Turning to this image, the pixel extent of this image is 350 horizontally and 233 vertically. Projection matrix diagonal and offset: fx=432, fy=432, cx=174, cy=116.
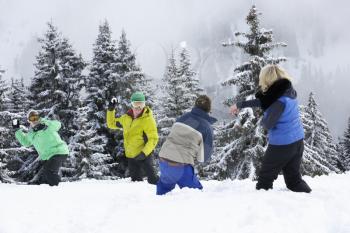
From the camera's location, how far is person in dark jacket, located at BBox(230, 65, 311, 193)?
6.26 metres

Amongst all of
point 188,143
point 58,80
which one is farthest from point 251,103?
point 58,80

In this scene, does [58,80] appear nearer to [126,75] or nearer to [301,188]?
[126,75]

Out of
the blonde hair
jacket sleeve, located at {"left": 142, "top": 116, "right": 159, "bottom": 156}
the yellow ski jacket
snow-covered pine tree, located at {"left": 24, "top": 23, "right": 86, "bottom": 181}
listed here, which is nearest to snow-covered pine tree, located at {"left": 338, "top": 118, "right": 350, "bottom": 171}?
snow-covered pine tree, located at {"left": 24, "top": 23, "right": 86, "bottom": 181}

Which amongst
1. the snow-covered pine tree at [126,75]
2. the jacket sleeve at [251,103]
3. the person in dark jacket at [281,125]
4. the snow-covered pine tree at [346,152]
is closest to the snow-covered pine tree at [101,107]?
the snow-covered pine tree at [126,75]

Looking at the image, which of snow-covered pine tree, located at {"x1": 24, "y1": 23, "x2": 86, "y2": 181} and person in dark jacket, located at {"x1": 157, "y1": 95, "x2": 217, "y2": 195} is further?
snow-covered pine tree, located at {"x1": 24, "y1": 23, "x2": 86, "y2": 181}

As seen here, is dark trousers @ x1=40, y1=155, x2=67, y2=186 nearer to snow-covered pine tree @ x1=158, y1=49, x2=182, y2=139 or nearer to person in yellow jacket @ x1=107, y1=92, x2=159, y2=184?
person in yellow jacket @ x1=107, y1=92, x2=159, y2=184

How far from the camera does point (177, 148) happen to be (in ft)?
22.8

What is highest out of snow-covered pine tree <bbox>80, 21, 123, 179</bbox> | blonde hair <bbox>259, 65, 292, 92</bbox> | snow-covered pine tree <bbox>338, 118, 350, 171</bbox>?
blonde hair <bbox>259, 65, 292, 92</bbox>

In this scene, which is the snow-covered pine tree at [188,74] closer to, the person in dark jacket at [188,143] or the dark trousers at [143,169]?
the dark trousers at [143,169]

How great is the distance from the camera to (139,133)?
1019 cm

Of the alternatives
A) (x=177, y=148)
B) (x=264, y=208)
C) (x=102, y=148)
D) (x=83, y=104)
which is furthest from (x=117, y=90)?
(x=264, y=208)

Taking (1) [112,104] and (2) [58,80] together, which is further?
(2) [58,80]

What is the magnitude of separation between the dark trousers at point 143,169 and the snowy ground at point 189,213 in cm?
330

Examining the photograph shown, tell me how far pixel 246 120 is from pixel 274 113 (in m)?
13.6
